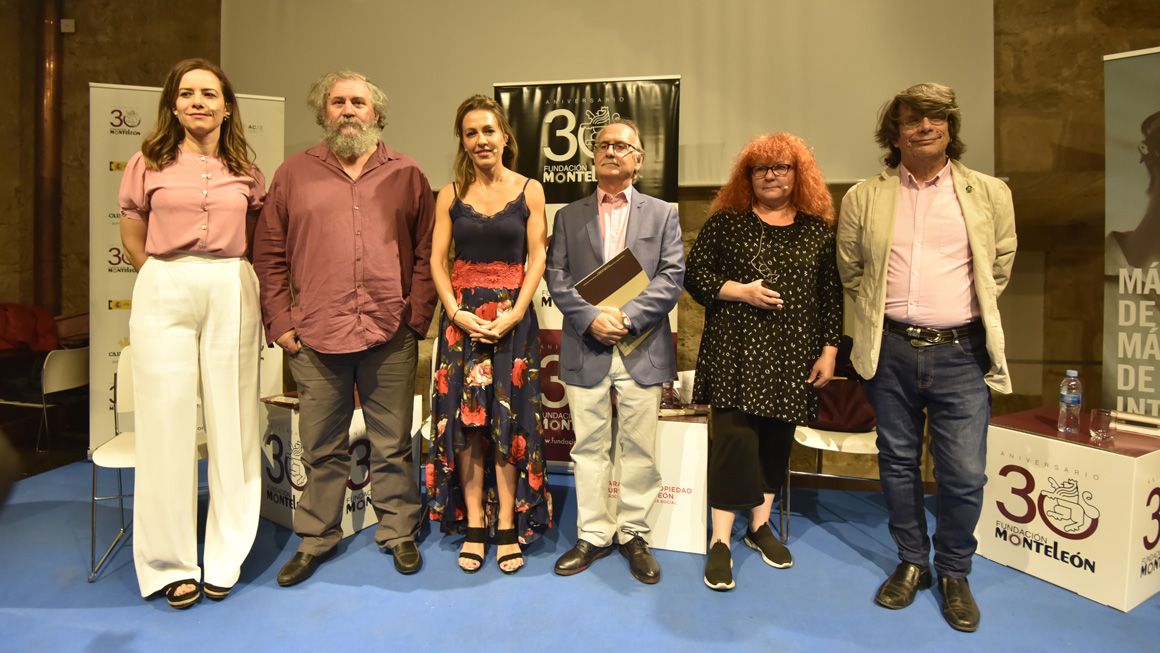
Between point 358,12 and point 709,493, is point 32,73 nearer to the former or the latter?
point 358,12

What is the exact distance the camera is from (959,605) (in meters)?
2.37

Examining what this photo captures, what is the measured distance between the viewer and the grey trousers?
2.70 metres

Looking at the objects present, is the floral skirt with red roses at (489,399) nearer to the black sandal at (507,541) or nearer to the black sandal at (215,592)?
the black sandal at (507,541)

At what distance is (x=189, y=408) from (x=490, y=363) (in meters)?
1.12

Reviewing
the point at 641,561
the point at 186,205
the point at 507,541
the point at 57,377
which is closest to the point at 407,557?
the point at 507,541

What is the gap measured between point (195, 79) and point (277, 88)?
2.51 meters

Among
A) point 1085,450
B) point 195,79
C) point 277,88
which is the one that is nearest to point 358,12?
point 277,88

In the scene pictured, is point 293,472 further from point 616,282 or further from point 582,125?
point 582,125

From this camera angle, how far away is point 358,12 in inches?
180

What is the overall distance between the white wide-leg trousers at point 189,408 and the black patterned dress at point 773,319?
1.79m

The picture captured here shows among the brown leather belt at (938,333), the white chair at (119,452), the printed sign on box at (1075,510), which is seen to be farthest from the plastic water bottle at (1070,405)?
the white chair at (119,452)

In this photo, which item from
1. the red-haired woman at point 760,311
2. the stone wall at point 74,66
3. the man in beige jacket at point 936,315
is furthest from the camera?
the stone wall at point 74,66

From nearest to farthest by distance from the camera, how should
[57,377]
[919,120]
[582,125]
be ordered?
1. [919,120]
2. [582,125]
3. [57,377]

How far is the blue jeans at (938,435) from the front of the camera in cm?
236
